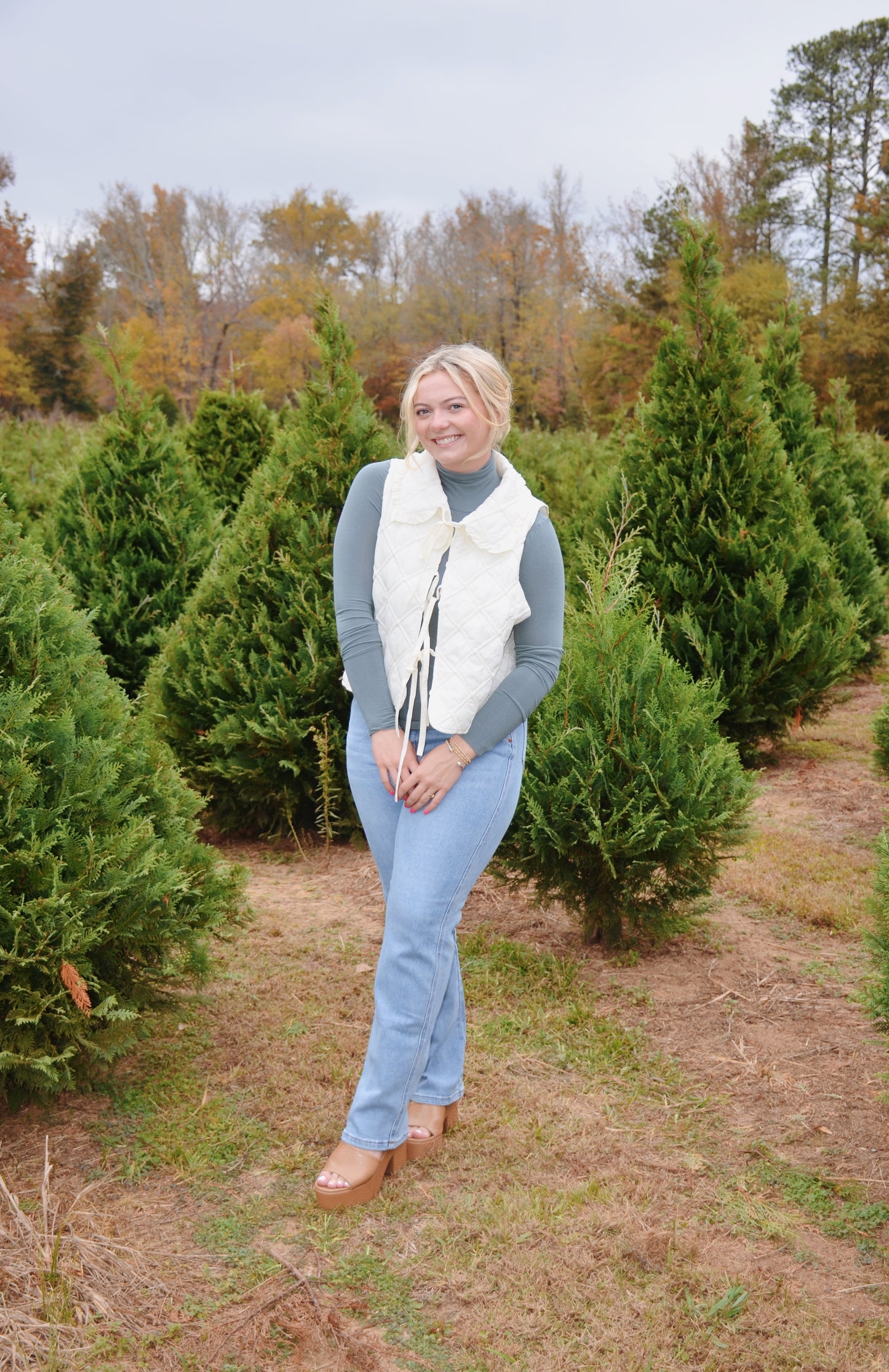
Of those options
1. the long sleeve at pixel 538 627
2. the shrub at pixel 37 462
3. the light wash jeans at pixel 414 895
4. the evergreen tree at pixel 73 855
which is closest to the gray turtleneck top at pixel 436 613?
the long sleeve at pixel 538 627

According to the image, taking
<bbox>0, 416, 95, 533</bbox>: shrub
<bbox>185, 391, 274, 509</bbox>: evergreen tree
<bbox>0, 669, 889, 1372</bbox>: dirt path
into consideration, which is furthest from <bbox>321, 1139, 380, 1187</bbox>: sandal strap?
<bbox>185, 391, 274, 509</bbox>: evergreen tree

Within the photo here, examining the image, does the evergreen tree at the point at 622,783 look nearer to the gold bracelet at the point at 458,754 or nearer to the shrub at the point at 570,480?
the shrub at the point at 570,480

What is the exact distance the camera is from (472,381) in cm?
278

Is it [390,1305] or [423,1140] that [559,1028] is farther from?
[390,1305]

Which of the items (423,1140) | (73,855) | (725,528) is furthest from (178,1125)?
(725,528)

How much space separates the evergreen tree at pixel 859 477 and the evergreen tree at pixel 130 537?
7.26m

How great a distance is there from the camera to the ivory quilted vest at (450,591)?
2.73 meters

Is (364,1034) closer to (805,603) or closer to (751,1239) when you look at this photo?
Result: (751,1239)

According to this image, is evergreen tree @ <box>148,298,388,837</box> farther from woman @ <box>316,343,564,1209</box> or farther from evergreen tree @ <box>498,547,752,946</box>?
woman @ <box>316,343,564,1209</box>

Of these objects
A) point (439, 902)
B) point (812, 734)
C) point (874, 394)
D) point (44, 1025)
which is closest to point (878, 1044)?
point (439, 902)

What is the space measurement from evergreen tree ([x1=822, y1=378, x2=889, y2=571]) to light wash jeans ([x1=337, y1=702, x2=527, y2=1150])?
32.1ft

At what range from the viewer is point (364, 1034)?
3.82 m

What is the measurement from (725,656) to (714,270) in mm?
2501

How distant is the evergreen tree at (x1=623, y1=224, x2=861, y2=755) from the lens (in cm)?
668
